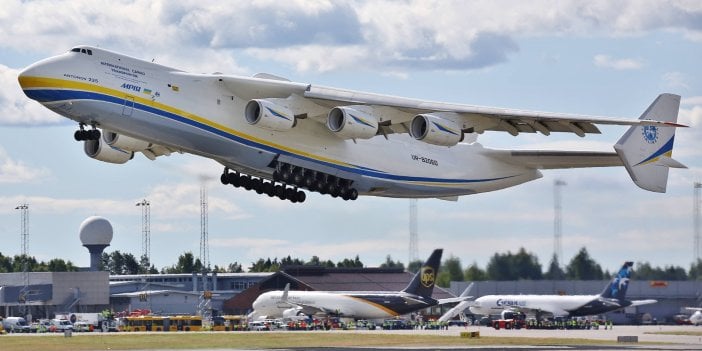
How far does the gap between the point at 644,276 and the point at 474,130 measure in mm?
29401

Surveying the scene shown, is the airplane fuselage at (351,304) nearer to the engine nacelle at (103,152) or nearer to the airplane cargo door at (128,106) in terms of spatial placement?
the engine nacelle at (103,152)

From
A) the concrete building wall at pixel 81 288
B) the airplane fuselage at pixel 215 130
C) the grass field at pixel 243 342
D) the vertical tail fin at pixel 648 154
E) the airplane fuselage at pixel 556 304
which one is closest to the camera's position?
the airplane fuselage at pixel 215 130

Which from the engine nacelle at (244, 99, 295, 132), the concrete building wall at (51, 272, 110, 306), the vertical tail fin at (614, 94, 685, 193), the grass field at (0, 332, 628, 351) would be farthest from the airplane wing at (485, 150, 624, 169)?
the concrete building wall at (51, 272, 110, 306)

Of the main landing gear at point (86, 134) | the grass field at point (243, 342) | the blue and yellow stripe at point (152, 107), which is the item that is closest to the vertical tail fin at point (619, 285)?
the grass field at point (243, 342)

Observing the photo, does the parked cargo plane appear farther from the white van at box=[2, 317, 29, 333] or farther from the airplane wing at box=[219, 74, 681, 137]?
the airplane wing at box=[219, 74, 681, 137]

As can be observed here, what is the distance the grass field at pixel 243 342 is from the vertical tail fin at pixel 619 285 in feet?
59.3

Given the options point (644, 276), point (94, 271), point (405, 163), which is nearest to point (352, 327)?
point (644, 276)

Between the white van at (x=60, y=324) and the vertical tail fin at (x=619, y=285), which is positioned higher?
the vertical tail fin at (x=619, y=285)

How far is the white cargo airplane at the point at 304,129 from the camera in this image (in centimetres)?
2478

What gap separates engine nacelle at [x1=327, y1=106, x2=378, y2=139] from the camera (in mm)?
26484

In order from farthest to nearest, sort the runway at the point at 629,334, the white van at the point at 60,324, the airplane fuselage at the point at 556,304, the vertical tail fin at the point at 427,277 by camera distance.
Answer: the airplane fuselage at the point at 556,304 → the vertical tail fin at the point at 427,277 → the white van at the point at 60,324 → the runway at the point at 629,334

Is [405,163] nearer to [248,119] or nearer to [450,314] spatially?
[248,119]

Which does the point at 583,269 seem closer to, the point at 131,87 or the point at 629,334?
the point at 629,334

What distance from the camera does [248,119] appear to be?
2653cm
